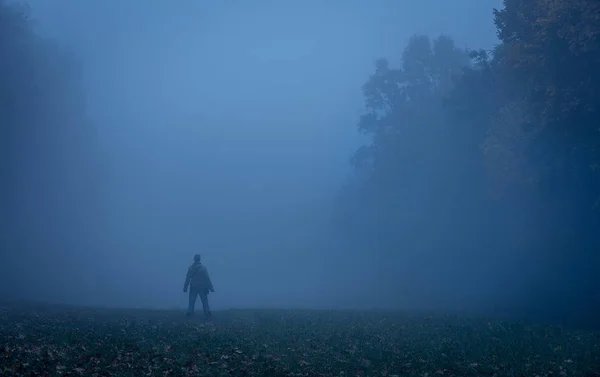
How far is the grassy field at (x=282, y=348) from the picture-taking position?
11.7m

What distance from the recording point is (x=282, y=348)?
14.5 metres

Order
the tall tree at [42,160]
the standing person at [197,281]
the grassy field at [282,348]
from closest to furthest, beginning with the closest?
the grassy field at [282,348], the standing person at [197,281], the tall tree at [42,160]

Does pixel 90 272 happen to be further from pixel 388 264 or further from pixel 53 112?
pixel 388 264

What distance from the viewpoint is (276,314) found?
2222 cm

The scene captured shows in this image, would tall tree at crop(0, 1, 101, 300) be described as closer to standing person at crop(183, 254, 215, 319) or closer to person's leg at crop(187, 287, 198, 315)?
standing person at crop(183, 254, 215, 319)

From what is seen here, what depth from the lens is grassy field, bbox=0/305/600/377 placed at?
1166 centimetres

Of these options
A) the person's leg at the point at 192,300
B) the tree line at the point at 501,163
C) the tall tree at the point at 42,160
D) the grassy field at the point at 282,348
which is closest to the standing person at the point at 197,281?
the person's leg at the point at 192,300

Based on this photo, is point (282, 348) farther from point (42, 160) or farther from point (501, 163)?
point (42, 160)

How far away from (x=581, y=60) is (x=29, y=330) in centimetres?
1947

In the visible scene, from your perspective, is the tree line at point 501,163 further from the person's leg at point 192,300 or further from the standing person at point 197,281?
the person's leg at point 192,300

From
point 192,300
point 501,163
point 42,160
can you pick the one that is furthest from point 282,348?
point 42,160

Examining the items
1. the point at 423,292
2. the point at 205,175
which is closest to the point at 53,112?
the point at 423,292

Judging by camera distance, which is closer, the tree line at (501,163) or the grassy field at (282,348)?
the grassy field at (282,348)

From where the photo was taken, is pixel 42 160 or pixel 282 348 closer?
pixel 282 348
